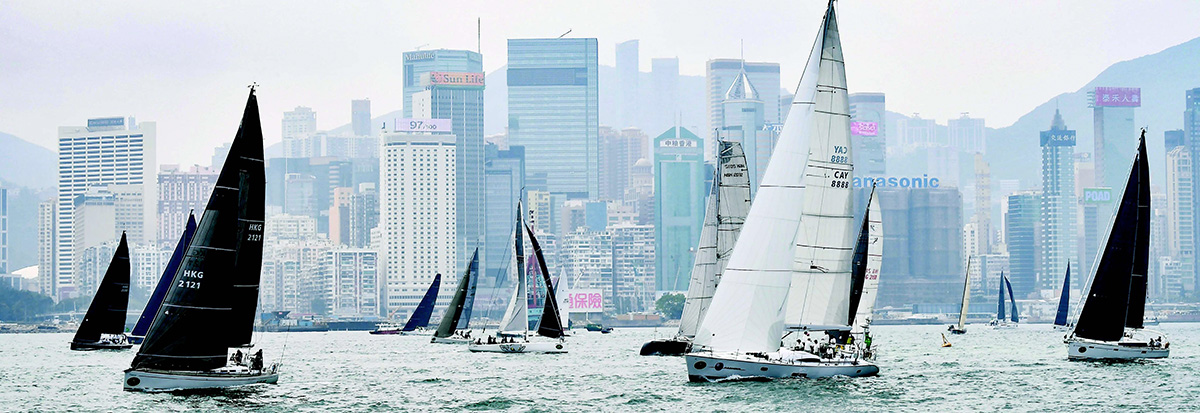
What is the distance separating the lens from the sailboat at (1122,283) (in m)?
65.3

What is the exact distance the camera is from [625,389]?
5628cm

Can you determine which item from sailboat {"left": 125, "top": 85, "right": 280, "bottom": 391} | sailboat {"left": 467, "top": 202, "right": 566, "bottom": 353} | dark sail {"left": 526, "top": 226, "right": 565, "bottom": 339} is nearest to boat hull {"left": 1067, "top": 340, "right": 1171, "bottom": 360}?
sailboat {"left": 467, "top": 202, "right": 566, "bottom": 353}

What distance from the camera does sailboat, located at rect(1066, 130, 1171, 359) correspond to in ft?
214

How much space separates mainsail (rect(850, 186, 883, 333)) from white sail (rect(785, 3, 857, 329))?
12.2 meters

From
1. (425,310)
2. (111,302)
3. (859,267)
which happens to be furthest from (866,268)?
(425,310)

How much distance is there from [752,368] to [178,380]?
17.2 metres

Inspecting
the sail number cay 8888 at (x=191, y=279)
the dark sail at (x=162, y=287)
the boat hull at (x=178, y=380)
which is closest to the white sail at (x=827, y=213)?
the boat hull at (x=178, y=380)

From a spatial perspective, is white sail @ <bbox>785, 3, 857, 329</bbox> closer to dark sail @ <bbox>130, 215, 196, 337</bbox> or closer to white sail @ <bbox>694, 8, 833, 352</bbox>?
white sail @ <bbox>694, 8, 833, 352</bbox>

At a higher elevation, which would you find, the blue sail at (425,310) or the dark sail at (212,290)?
the dark sail at (212,290)

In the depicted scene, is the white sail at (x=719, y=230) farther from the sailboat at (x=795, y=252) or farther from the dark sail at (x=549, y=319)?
the dark sail at (x=549, y=319)

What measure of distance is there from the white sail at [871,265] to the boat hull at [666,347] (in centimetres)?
815

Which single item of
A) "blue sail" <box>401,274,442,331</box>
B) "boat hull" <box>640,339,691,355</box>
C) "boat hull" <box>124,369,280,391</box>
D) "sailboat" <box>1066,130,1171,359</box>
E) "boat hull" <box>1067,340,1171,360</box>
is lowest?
"blue sail" <box>401,274,442,331</box>

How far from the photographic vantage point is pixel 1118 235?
66.2m

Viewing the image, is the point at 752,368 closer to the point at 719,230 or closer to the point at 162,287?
the point at 719,230
